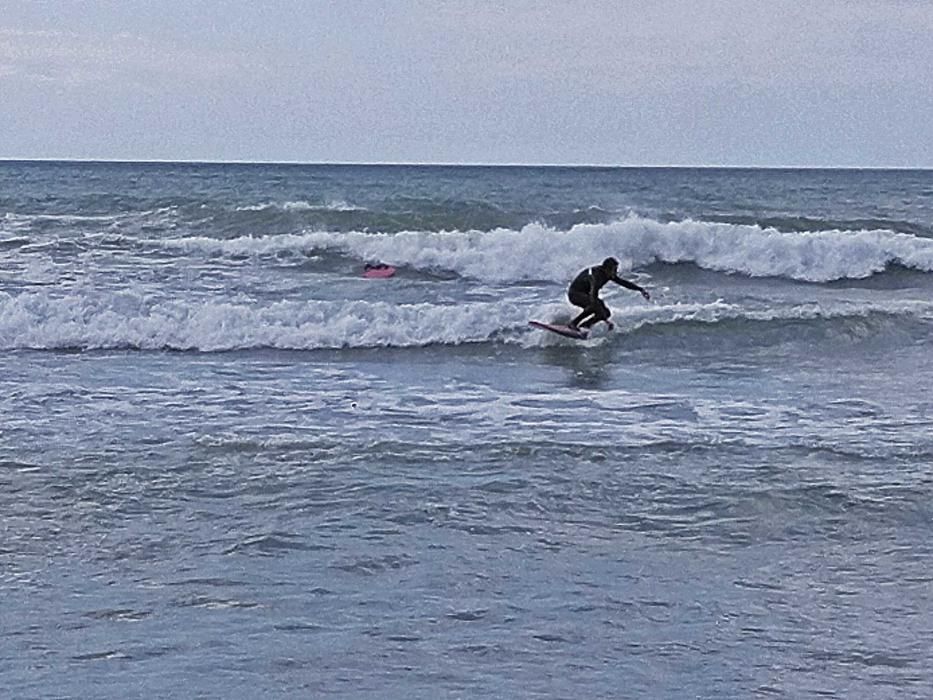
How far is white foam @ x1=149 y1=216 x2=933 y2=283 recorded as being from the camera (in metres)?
22.3

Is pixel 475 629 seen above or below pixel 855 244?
below

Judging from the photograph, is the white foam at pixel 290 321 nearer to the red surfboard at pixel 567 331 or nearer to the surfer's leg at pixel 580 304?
the red surfboard at pixel 567 331

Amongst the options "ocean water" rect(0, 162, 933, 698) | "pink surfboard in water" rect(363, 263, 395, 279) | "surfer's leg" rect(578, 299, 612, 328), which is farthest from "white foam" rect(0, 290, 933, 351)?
A: "pink surfboard in water" rect(363, 263, 395, 279)

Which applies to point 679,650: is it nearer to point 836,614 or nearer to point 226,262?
point 836,614

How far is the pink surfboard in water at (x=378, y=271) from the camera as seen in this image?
856 inches

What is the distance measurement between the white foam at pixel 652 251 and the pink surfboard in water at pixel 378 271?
18.6 inches

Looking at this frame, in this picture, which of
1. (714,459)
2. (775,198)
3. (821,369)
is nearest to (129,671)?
(714,459)

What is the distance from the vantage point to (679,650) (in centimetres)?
580

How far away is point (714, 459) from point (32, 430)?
4761 mm

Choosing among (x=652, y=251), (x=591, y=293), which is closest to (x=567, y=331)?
(x=591, y=293)

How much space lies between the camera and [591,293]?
1552 cm

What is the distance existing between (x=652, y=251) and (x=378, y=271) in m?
4.56

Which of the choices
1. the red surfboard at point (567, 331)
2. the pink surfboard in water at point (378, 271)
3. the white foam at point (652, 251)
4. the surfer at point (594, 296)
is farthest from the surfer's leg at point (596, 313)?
the pink surfboard in water at point (378, 271)

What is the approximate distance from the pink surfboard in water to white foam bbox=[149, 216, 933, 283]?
0.47m
